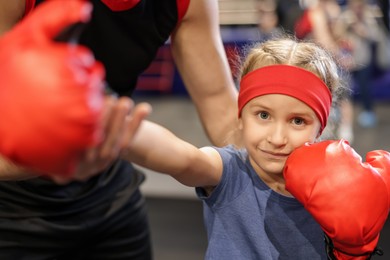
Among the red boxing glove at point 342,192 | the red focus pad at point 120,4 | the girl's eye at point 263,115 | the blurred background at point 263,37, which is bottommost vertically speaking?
the blurred background at point 263,37

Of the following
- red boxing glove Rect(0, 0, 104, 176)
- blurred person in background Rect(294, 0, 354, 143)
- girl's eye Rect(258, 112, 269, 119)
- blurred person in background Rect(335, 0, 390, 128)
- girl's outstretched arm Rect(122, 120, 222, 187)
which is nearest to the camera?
red boxing glove Rect(0, 0, 104, 176)

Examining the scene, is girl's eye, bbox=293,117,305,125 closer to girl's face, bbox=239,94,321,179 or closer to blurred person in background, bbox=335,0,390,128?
girl's face, bbox=239,94,321,179

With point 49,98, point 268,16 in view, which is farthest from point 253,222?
point 268,16

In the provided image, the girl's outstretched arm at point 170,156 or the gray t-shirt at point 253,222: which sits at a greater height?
the girl's outstretched arm at point 170,156

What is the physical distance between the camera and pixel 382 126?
4.88 m

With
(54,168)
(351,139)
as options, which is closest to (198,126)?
(351,139)

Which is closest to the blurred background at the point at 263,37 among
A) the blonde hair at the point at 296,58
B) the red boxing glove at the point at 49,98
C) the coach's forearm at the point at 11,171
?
the blonde hair at the point at 296,58

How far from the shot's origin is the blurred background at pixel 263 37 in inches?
122

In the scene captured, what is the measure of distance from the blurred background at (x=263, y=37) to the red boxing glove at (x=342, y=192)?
1.25m

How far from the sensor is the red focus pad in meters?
1.18

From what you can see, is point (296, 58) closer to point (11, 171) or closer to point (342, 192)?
point (342, 192)

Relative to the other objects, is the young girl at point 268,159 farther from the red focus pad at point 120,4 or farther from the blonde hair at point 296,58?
the red focus pad at point 120,4

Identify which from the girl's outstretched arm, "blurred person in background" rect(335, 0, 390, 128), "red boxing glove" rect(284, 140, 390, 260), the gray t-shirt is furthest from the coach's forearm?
"blurred person in background" rect(335, 0, 390, 128)

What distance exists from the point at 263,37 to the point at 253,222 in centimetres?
127
